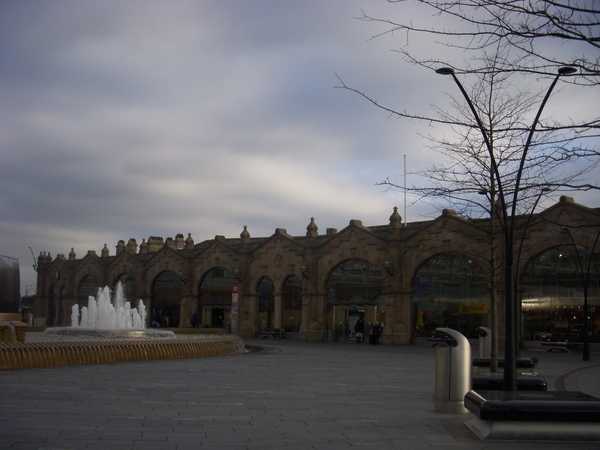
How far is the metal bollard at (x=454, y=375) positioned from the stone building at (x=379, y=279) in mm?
16356

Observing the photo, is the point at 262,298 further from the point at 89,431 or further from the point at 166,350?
the point at 89,431

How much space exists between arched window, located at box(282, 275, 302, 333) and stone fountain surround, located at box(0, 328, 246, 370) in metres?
18.9

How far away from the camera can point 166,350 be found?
20750mm

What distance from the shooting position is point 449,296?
121ft

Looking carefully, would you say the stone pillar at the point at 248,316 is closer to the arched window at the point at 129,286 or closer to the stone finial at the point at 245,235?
the stone finial at the point at 245,235

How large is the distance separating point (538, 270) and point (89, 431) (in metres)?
29.1

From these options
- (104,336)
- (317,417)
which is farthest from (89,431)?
(104,336)

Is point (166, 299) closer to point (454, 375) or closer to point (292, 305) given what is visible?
point (292, 305)

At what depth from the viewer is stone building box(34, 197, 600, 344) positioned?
108 ft

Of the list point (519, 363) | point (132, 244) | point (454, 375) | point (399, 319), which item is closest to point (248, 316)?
point (399, 319)

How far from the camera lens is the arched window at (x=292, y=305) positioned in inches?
1704

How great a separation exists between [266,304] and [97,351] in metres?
27.4

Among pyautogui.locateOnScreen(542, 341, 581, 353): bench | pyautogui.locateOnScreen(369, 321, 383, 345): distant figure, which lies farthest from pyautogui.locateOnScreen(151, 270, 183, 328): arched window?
pyautogui.locateOnScreen(542, 341, 581, 353): bench

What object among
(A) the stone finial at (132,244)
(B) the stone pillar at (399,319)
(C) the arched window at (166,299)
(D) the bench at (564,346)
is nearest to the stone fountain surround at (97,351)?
(B) the stone pillar at (399,319)
